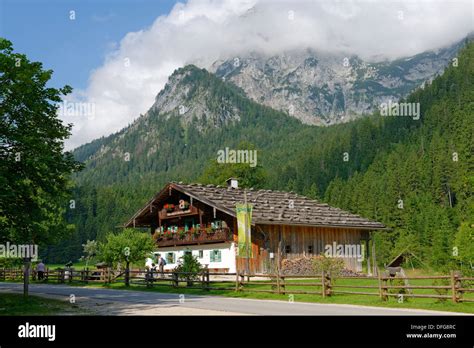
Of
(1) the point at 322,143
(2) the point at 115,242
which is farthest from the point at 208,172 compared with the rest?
(1) the point at 322,143

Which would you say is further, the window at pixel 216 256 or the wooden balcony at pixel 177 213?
the wooden balcony at pixel 177 213

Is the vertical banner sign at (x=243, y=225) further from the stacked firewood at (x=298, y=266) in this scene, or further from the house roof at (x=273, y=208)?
the stacked firewood at (x=298, y=266)

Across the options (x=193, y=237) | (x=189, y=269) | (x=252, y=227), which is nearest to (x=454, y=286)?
(x=189, y=269)

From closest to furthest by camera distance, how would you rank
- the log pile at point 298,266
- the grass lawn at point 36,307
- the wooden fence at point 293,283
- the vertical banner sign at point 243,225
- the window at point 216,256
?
the grass lawn at point 36,307
the wooden fence at point 293,283
the vertical banner sign at point 243,225
the log pile at point 298,266
the window at point 216,256

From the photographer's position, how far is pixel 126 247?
1330 inches

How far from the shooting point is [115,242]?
33.9m

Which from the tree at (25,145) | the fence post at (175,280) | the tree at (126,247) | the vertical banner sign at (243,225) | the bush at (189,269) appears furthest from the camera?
the tree at (126,247)

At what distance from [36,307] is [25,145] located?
20.5 ft

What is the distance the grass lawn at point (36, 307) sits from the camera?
17641mm

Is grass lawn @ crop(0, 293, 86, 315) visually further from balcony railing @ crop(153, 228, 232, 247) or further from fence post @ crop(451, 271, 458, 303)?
balcony railing @ crop(153, 228, 232, 247)

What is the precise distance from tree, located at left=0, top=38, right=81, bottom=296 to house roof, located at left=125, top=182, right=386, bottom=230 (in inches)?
608

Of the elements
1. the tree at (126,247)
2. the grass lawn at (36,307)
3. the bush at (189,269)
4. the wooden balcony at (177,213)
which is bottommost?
the grass lawn at (36,307)

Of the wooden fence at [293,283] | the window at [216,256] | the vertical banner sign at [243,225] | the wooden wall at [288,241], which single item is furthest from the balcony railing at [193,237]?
the vertical banner sign at [243,225]
